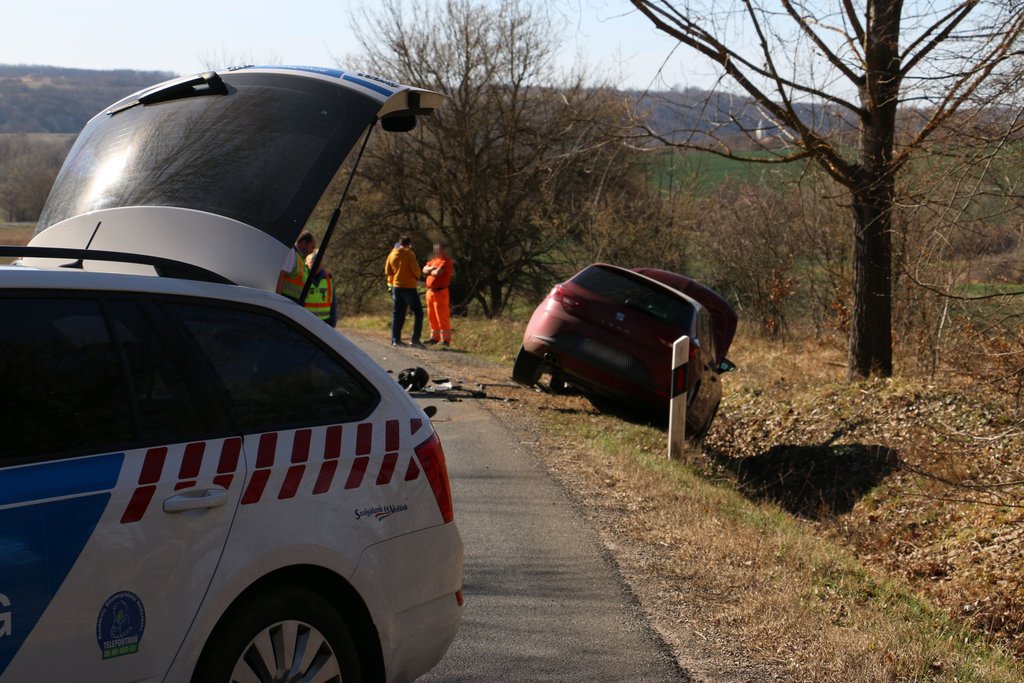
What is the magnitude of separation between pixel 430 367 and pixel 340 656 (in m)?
12.5

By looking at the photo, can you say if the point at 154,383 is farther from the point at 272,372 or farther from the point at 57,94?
the point at 57,94

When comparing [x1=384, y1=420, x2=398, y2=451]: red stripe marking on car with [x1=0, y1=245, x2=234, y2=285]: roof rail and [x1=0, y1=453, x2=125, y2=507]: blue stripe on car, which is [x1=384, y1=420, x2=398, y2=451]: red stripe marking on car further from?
[x1=0, y1=453, x2=125, y2=507]: blue stripe on car

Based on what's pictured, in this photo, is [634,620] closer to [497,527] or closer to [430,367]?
[497,527]

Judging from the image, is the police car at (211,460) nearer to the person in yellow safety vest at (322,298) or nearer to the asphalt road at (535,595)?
the asphalt road at (535,595)

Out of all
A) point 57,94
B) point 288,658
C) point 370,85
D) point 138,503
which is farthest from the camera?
point 57,94

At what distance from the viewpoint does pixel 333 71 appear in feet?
16.1

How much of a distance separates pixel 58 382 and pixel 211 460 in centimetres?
51

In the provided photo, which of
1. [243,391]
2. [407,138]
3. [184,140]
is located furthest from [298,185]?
[407,138]

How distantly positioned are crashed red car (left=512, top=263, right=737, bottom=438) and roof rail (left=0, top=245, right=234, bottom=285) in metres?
8.27

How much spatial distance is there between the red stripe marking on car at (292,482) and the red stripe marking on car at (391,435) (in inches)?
16.0

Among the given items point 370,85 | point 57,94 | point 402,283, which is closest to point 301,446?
point 370,85

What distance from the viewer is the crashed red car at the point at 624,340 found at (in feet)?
38.5

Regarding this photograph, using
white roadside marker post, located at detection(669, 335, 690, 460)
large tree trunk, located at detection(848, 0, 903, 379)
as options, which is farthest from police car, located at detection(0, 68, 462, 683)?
large tree trunk, located at detection(848, 0, 903, 379)

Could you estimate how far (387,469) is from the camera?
374 centimetres
